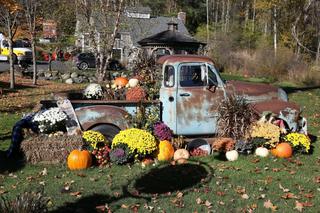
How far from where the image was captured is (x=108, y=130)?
9461mm

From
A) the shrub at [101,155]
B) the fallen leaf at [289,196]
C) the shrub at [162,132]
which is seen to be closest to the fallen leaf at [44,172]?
the shrub at [101,155]

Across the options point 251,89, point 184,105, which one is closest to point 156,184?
point 184,105

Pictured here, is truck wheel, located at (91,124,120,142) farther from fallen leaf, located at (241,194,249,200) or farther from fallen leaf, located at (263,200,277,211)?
fallen leaf, located at (263,200,277,211)

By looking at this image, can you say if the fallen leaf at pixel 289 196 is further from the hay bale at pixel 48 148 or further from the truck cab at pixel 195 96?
the hay bale at pixel 48 148

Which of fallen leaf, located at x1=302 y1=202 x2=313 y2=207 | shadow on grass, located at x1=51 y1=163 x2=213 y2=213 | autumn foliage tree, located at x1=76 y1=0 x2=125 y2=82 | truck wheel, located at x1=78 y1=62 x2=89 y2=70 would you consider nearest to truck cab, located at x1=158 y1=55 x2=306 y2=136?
shadow on grass, located at x1=51 y1=163 x2=213 y2=213

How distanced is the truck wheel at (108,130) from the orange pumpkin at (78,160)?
122cm

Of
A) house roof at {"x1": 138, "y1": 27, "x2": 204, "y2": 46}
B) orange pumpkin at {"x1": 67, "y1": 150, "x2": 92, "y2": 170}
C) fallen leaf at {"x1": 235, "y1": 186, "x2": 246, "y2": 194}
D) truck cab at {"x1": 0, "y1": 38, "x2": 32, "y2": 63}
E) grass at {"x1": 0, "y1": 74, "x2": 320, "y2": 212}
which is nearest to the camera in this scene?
grass at {"x1": 0, "y1": 74, "x2": 320, "y2": 212}

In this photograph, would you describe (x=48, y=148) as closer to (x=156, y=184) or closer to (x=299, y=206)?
(x=156, y=184)

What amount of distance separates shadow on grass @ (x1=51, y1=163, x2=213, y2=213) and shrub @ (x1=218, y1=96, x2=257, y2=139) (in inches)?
55.6

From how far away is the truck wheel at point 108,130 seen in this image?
30.9ft

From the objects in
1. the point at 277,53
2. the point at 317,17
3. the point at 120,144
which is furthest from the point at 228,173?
the point at 317,17

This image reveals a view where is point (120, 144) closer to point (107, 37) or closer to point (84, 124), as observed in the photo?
point (84, 124)

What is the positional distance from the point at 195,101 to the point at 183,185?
8.93 ft

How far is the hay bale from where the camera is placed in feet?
27.7
